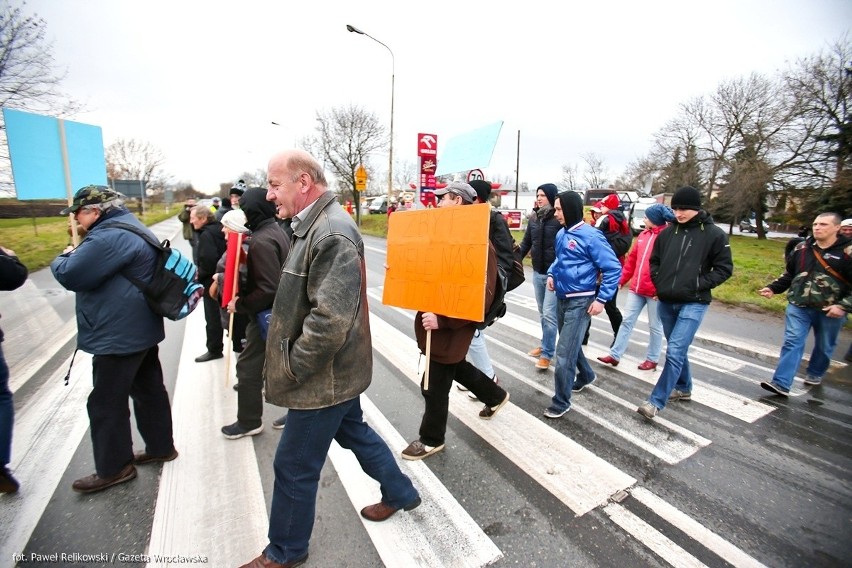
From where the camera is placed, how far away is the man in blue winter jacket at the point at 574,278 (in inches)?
137

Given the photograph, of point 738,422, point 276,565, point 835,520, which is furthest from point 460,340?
point 738,422

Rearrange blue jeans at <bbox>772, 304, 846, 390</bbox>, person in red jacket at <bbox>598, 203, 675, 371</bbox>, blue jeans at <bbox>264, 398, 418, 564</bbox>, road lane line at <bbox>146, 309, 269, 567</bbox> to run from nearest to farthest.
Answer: blue jeans at <bbox>264, 398, 418, 564</bbox>, road lane line at <bbox>146, 309, 269, 567</bbox>, blue jeans at <bbox>772, 304, 846, 390</bbox>, person in red jacket at <bbox>598, 203, 675, 371</bbox>

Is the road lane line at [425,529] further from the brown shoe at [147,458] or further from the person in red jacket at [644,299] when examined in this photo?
the person in red jacket at [644,299]

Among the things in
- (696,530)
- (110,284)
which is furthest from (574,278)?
(110,284)

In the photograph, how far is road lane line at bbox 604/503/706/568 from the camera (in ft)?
7.07

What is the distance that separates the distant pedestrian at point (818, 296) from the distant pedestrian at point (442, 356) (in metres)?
3.46

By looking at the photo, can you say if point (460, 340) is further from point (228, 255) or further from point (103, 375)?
point (103, 375)

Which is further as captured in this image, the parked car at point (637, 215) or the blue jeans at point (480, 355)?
the parked car at point (637, 215)

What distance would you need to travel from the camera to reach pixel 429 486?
2.77 m

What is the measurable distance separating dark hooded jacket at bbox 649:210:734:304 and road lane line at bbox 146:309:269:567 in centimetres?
372

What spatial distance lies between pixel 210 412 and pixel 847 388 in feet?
22.1

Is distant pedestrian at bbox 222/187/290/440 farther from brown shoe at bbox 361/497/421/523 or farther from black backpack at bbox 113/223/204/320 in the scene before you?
brown shoe at bbox 361/497/421/523

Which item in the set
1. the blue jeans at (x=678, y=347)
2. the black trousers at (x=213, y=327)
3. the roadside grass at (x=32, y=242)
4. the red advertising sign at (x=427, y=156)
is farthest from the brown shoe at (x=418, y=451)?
the roadside grass at (x=32, y=242)

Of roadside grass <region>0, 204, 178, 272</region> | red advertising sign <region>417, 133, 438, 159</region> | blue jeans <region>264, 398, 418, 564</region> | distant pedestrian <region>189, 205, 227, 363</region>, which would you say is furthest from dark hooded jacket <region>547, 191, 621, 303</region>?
roadside grass <region>0, 204, 178, 272</region>
